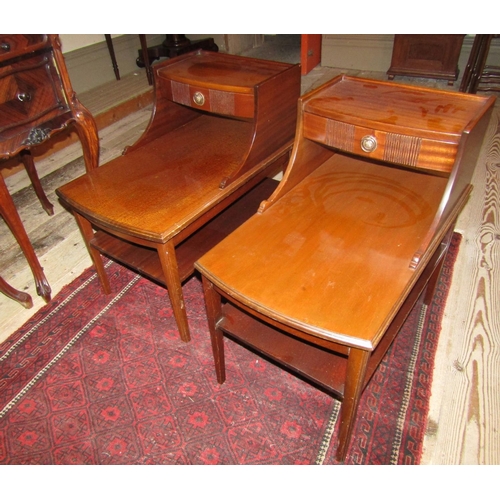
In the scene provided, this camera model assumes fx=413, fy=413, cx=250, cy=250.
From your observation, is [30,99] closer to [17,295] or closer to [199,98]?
[199,98]

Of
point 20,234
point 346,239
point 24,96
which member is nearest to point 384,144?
point 346,239

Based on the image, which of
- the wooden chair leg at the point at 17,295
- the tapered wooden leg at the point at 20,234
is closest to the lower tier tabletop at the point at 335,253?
the tapered wooden leg at the point at 20,234

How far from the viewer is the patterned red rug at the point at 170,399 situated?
121cm

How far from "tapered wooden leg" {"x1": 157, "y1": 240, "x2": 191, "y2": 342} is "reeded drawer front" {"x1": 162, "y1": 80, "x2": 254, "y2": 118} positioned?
22.0 inches

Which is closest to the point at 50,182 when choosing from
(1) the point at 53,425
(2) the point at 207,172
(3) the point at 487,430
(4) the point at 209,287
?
(2) the point at 207,172

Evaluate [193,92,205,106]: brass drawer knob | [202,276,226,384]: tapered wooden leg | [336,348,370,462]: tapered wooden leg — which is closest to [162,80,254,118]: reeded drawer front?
[193,92,205,106]: brass drawer knob

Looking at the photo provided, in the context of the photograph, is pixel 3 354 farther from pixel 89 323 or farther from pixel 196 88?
pixel 196 88

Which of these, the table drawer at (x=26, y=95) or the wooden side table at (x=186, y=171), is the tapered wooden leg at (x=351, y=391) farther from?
the table drawer at (x=26, y=95)

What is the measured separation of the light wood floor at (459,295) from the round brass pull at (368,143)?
2.56 ft

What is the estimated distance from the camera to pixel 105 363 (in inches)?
57.2

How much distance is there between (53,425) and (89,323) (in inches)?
16.0

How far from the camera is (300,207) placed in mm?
1236

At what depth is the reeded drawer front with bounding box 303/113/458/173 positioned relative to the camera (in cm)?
105

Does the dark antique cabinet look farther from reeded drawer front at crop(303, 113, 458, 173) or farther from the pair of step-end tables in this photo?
reeded drawer front at crop(303, 113, 458, 173)
